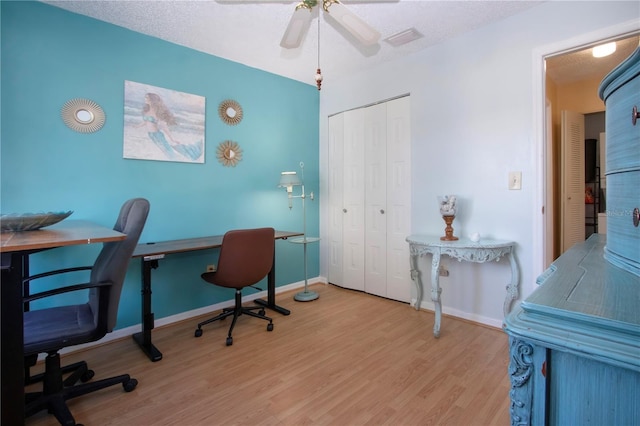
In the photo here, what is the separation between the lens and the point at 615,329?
1.92 ft

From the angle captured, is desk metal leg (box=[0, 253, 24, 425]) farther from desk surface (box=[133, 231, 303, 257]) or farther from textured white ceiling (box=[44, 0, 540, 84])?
textured white ceiling (box=[44, 0, 540, 84])

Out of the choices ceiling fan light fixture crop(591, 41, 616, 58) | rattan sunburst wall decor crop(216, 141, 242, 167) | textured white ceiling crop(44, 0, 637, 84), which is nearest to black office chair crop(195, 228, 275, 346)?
rattan sunburst wall decor crop(216, 141, 242, 167)

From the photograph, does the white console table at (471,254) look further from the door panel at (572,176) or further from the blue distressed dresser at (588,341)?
the door panel at (572,176)

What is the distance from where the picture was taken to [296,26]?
2.06 meters

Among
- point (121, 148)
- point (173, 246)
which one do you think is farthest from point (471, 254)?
point (121, 148)

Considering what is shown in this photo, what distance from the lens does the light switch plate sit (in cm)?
255

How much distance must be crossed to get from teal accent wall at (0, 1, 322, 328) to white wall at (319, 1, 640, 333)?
4.93 ft

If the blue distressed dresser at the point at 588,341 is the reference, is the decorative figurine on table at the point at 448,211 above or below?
above

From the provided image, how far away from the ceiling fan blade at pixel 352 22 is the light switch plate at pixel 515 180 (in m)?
1.54

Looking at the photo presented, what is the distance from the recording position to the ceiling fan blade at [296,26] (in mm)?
1951

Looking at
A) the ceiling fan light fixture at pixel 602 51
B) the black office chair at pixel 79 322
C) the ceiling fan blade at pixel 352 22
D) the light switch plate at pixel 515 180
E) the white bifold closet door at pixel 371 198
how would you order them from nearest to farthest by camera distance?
1. the black office chair at pixel 79 322
2. the ceiling fan blade at pixel 352 22
3. the light switch plate at pixel 515 180
4. the ceiling fan light fixture at pixel 602 51
5. the white bifold closet door at pixel 371 198

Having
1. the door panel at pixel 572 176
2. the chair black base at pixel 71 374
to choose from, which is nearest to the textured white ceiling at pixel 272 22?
the door panel at pixel 572 176

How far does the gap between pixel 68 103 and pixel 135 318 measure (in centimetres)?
178

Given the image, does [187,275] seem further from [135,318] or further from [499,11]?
[499,11]
